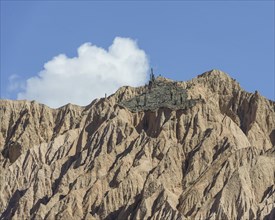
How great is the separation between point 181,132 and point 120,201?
1289cm

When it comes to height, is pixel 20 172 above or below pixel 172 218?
above

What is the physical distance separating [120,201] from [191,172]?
752 centimetres

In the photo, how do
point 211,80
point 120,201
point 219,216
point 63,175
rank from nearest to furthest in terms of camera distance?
point 219,216 < point 120,201 < point 63,175 < point 211,80

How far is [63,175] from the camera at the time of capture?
427ft

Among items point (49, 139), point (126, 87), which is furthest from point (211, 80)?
point (49, 139)

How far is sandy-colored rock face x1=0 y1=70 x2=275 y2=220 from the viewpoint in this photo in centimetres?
11469

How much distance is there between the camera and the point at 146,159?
410 ft

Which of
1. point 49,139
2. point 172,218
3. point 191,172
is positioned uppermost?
point 49,139

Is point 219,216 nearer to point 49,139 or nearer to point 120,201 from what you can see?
point 120,201

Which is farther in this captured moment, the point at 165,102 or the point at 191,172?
the point at 165,102

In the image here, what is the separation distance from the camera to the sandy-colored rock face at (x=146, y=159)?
376 feet

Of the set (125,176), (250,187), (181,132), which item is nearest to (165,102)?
(181,132)

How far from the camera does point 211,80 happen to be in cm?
14375

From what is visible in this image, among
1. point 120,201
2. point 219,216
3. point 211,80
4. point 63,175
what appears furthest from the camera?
point 211,80
